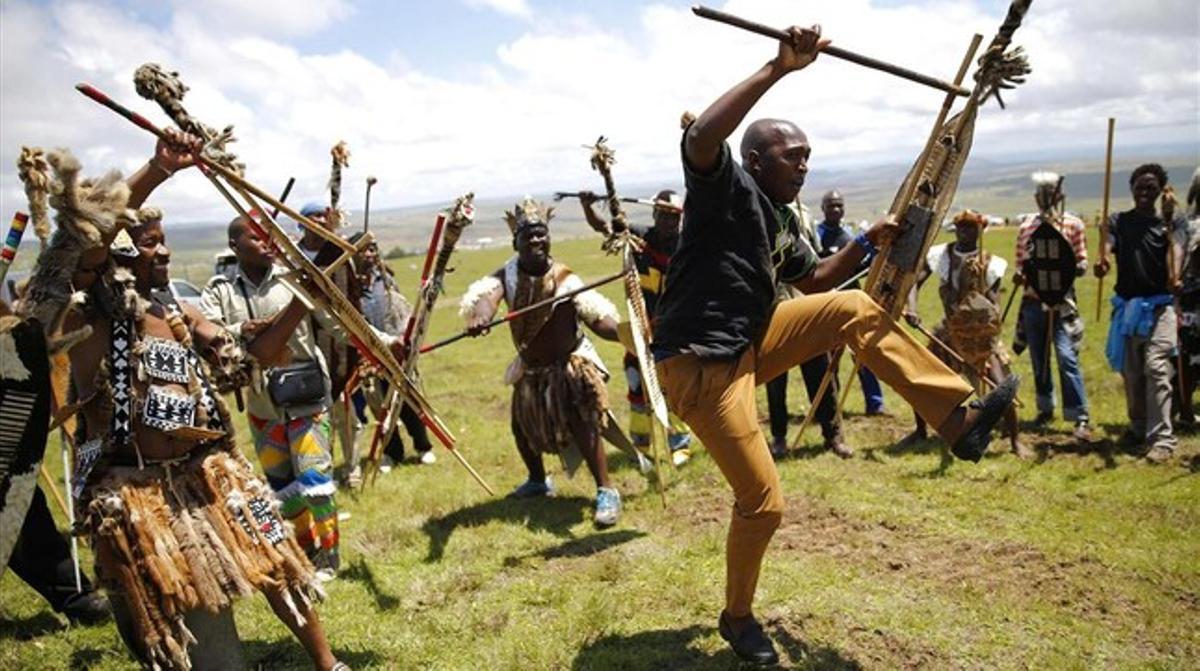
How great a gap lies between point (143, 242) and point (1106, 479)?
7210mm

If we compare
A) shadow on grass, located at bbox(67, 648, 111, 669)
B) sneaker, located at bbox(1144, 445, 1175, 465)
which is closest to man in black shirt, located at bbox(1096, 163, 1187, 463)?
sneaker, located at bbox(1144, 445, 1175, 465)

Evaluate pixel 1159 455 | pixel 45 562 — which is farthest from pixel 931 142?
pixel 45 562

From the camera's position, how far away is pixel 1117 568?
5.05 meters

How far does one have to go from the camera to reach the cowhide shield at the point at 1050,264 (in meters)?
7.93

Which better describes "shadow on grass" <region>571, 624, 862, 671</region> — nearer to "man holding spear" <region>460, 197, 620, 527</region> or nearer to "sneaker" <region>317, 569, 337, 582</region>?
"man holding spear" <region>460, 197, 620, 527</region>

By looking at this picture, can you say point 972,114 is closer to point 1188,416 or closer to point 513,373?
point 513,373

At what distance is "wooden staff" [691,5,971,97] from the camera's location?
3.50m

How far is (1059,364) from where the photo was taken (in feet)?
26.8

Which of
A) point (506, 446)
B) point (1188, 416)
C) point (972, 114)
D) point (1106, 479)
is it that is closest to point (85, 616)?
point (506, 446)

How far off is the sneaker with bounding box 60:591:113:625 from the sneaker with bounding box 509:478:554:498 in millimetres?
3269

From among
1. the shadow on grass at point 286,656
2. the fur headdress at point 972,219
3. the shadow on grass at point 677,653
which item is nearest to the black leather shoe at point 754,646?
the shadow on grass at point 677,653

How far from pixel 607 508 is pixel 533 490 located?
1124 millimetres

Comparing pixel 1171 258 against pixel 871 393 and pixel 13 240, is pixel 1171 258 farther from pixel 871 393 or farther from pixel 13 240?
pixel 13 240

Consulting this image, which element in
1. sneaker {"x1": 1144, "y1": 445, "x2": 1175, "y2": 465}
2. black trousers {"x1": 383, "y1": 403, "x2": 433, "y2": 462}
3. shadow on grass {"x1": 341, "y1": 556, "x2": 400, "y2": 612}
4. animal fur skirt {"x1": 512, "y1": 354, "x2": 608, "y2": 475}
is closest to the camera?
shadow on grass {"x1": 341, "y1": 556, "x2": 400, "y2": 612}
